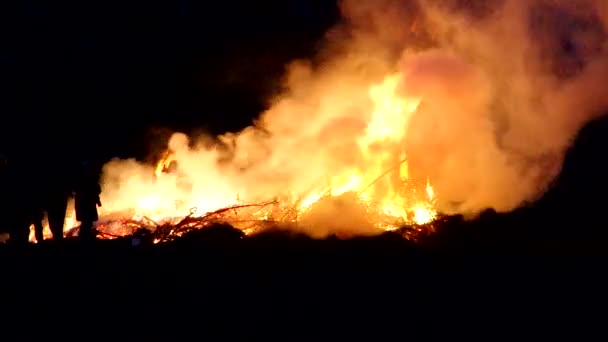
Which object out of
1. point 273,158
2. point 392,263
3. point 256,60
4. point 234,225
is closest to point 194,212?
point 234,225

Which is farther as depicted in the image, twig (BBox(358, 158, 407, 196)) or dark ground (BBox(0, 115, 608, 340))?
twig (BBox(358, 158, 407, 196))

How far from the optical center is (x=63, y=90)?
13.9 m

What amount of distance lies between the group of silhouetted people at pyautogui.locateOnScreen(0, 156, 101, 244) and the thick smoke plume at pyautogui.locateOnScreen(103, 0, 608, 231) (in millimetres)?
2598

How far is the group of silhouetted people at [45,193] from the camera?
9.19 metres

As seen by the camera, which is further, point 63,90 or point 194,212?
point 63,90

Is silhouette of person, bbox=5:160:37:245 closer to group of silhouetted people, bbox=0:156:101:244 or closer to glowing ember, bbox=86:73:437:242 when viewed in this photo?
group of silhouetted people, bbox=0:156:101:244

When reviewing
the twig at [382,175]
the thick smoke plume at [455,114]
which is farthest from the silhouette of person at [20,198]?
the twig at [382,175]

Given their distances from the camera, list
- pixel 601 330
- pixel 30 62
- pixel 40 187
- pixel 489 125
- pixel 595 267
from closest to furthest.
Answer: pixel 601 330 → pixel 595 267 → pixel 40 187 → pixel 489 125 → pixel 30 62

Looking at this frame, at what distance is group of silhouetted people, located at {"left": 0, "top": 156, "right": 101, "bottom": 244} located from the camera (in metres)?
9.19

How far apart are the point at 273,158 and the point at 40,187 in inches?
189

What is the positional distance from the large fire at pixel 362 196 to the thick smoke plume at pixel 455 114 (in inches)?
2.6

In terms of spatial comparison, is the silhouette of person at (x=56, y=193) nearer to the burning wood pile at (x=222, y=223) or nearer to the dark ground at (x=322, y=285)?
the burning wood pile at (x=222, y=223)

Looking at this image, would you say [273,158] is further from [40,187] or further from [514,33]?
[514,33]

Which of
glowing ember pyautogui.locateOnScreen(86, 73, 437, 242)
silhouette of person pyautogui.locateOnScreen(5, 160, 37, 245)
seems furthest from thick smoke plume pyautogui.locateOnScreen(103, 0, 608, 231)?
silhouette of person pyautogui.locateOnScreen(5, 160, 37, 245)
